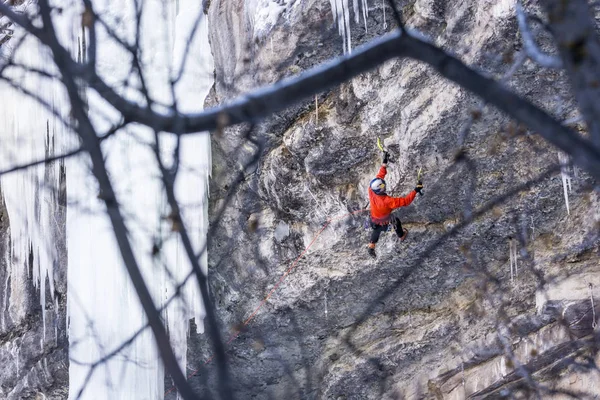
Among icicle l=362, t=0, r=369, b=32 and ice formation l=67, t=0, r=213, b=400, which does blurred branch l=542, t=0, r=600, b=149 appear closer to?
icicle l=362, t=0, r=369, b=32

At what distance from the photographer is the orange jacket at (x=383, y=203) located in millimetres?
5164

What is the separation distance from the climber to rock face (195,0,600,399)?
0.24 metres

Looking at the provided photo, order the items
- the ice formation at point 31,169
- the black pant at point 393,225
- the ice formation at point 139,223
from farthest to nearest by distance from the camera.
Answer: the ice formation at point 31,169, the ice formation at point 139,223, the black pant at point 393,225

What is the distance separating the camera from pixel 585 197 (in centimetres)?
516

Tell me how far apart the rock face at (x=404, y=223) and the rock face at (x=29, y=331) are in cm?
234

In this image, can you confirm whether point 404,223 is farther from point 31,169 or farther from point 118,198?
point 31,169

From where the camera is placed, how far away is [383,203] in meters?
5.24

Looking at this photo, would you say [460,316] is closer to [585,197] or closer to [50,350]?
[585,197]

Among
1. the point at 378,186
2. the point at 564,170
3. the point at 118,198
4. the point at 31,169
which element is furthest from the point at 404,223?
the point at 31,169

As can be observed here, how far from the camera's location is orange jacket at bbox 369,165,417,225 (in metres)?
5.16

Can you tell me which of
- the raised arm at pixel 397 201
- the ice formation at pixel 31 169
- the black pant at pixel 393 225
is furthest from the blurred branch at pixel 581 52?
the ice formation at pixel 31 169

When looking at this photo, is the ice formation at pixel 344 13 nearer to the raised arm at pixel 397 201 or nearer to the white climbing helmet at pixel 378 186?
the white climbing helmet at pixel 378 186

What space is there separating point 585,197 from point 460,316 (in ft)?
5.34

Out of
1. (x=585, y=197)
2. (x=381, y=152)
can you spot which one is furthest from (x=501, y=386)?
(x=381, y=152)
